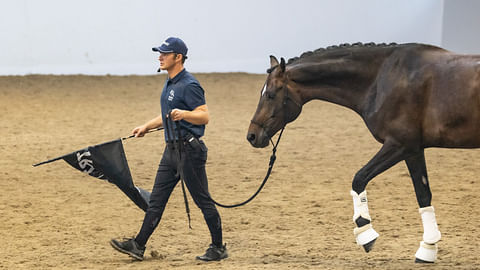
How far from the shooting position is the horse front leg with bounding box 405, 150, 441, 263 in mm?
4824

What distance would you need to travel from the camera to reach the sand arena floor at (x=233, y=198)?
5.08 metres

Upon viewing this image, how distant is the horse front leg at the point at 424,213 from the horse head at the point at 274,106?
2.82ft

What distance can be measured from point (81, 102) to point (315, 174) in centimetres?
519

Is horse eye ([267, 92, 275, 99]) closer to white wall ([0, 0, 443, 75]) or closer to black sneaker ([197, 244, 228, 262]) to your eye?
black sneaker ([197, 244, 228, 262])

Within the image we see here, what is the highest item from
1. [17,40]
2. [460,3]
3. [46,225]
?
[460,3]

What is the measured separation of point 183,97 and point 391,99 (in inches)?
52.7

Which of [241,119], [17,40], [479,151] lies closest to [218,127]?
[241,119]

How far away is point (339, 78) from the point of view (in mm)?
4871

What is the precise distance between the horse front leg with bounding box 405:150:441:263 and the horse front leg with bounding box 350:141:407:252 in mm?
228

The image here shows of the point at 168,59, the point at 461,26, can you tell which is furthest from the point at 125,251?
the point at 461,26

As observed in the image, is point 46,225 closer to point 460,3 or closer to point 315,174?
point 315,174

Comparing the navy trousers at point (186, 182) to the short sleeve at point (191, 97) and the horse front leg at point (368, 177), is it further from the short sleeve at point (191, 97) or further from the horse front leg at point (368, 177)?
the horse front leg at point (368, 177)

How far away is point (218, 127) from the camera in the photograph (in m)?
10.4

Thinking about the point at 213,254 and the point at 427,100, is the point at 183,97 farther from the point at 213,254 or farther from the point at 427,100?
the point at 427,100
